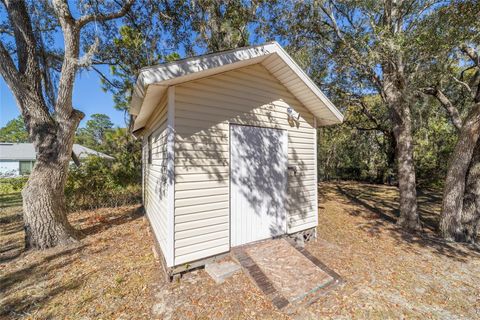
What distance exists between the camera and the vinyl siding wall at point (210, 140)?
11.3 feet

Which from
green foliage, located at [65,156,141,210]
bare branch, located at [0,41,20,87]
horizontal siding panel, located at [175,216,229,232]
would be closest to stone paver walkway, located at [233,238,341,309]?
horizontal siding panel, located at [175,216,229,232]

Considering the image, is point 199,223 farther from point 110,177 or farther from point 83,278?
point 110,177

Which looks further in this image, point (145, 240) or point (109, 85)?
point (109, 85)

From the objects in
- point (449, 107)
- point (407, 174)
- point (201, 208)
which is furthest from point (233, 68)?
point (449, 107)

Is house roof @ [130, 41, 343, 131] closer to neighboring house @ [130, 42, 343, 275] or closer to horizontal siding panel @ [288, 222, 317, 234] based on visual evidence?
neighboring house @ [130, 42, 343, 275]

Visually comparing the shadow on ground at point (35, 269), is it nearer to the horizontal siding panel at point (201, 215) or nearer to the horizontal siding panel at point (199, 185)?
the horizontal siding panel at point (201, 215)

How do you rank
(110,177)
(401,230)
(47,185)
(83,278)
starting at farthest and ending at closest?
(110,177) < (401,230) < (47,185) < (83,278)

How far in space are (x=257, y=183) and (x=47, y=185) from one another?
184 inches

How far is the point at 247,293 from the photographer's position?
10.3ft

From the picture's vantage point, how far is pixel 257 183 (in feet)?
14.4

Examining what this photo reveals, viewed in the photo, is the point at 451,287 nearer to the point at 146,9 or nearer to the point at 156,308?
the point at 156,308

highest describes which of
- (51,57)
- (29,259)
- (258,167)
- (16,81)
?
(51,57)

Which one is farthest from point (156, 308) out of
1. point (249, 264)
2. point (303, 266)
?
point (303, 266)

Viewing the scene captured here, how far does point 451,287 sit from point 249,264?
347cm
